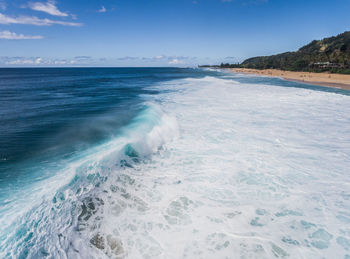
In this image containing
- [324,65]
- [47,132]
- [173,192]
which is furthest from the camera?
[324,65]

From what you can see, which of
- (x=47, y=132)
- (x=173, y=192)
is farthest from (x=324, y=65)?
(x=47, y=132)

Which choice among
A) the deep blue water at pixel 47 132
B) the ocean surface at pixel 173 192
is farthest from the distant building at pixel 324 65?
the deep blue water at pixel 47 132

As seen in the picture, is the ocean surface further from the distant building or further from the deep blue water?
the distant building

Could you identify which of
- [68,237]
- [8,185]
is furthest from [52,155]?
[68,237]

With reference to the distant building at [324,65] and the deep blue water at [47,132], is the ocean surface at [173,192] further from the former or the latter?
the distant building at [324,65]

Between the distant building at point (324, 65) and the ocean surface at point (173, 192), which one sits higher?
the distant building at point (324, 65)

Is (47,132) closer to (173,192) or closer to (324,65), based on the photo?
(173,192)

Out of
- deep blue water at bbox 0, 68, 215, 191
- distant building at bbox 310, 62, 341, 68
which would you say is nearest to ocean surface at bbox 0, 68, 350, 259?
deep blue water at bbox 0, 68, 215, 191

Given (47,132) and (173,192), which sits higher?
(47,132)

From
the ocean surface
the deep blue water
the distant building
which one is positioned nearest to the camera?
the ocean surface

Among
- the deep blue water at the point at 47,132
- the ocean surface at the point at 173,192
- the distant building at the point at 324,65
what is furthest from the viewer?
the distant building at the point at 324,65

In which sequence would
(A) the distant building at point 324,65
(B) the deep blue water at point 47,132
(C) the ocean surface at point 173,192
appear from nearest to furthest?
(C) the ocean surface at point 173,192
(B) the deep blue water at point 47,132
(A) the distant building at point 324,65

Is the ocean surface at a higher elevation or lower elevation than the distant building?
lower

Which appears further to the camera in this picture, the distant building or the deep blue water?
the distant building
